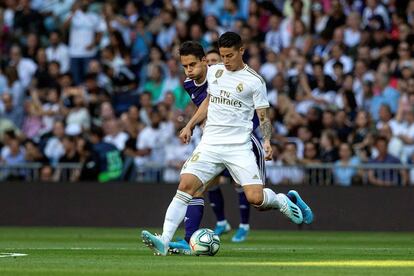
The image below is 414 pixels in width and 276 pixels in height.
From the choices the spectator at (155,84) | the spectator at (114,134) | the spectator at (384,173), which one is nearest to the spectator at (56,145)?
the spectator at (114,134)

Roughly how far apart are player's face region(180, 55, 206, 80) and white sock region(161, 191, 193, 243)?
147 cm

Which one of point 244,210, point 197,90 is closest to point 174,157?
point 244,210

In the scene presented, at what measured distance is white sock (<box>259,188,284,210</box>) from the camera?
13602mm

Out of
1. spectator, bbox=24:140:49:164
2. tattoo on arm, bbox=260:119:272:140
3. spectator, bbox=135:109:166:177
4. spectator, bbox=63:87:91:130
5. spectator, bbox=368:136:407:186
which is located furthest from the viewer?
spectator, bbox=63:87:91:130

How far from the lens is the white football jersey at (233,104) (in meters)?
13.6

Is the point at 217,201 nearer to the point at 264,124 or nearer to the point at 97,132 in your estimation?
the point at 264,124

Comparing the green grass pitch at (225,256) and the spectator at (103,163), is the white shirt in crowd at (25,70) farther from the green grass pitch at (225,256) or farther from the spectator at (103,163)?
the green grass pitch at (225,256)

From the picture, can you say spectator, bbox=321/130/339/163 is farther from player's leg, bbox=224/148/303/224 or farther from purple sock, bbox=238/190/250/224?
player's leg, bbox=224/148/303/224

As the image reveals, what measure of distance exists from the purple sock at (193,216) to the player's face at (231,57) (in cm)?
162

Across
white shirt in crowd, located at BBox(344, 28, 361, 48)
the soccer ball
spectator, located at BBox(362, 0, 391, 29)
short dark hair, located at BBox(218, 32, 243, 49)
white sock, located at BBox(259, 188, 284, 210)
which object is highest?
spectator, located at BBox(362, 0, 391, 29)

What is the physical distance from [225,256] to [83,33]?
15016mm

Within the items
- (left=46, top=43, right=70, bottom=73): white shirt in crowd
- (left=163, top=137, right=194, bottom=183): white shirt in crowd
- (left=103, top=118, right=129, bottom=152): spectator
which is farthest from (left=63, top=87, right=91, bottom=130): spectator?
(left=163, top=137, right=194, bottom=183): white shirt in crowd

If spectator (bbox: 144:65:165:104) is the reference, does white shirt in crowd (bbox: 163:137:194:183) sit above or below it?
below

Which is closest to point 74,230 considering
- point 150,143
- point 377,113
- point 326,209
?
point 150,143
